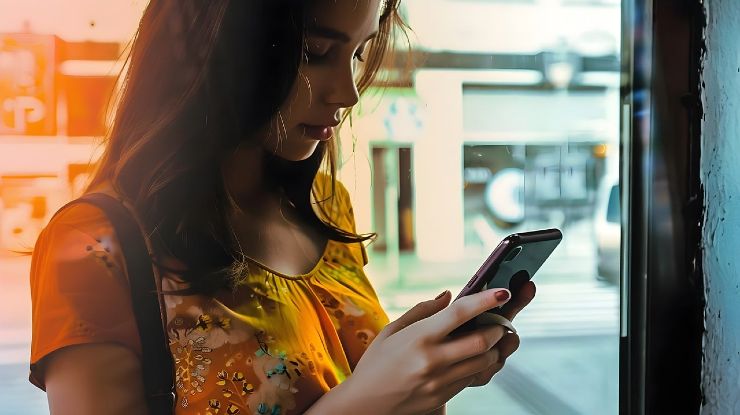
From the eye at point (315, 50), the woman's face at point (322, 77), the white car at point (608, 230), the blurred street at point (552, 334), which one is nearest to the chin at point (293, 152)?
the woman's face at point (322, 77)

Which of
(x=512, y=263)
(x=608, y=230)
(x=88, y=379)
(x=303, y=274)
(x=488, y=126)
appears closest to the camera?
(x=88, y=379)

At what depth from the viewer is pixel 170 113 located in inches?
29.7

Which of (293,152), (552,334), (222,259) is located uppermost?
A: (293,152)

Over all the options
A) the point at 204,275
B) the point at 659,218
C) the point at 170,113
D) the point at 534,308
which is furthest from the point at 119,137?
the point at 659,218

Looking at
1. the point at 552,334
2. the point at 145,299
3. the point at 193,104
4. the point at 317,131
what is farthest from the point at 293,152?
the point at 552,334

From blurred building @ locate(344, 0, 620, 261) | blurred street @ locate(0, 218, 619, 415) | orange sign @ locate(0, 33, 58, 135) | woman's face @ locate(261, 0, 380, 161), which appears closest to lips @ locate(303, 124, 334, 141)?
woman's face @ locate(261, 0, 380, 161)

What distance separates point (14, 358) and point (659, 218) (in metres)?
1.09

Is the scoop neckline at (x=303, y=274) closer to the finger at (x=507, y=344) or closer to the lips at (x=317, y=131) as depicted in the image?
the lips at (x=317, y=131)

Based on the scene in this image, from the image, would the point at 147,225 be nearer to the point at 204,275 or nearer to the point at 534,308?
the point at 204,275

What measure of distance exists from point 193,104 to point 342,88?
0.20 metres

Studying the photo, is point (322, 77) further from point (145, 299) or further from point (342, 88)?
point (145, 299)

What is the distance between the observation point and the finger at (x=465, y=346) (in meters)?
0.72

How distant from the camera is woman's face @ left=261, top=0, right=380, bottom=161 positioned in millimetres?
788

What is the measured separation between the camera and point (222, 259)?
0.81 meters
